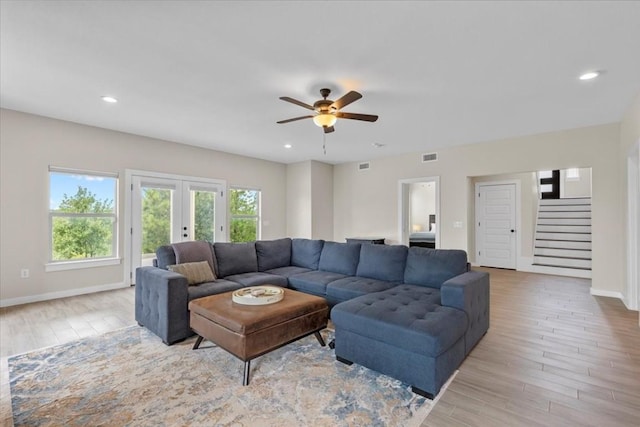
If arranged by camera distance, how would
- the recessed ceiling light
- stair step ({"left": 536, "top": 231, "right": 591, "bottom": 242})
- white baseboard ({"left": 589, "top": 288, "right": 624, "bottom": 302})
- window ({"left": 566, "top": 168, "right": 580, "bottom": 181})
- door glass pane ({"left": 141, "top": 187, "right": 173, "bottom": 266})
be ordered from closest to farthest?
the recessed ceiling light < white baseboard ({"left": 589, "top": 288, "right": 624, "bottom": 302}) < door glass pane ({"left": 141, "top": 187, "right": 173, "bottom": 266}) < stair step ({"left": 536, "top": 231, "right": 591, "bottom": 242}) < window ({"left": 566, "top": 168, "right": 580, "bottom": 181})

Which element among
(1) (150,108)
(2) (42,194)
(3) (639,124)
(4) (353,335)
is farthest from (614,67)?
(2) (42,194)

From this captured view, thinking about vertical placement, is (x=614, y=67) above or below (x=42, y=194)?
above

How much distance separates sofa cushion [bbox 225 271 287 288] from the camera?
371 centimetres

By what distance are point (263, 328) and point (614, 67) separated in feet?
13.2

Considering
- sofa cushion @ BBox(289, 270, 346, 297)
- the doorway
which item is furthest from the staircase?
sofa cushion @ BBox(289, 270, 346, 297)

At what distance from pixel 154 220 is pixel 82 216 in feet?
3.45

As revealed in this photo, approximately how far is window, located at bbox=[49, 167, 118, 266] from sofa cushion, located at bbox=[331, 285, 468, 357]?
4.49 m

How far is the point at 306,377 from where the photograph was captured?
233 cm

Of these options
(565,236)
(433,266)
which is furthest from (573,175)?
(433,266)

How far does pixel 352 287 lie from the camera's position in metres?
3.40

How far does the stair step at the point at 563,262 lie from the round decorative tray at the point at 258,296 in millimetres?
6460

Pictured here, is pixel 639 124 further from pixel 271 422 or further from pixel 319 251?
pixel 271 422

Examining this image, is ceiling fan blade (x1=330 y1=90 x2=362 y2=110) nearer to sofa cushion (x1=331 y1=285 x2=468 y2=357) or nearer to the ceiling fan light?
the ceiling fan light

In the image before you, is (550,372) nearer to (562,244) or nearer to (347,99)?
(347,99)
